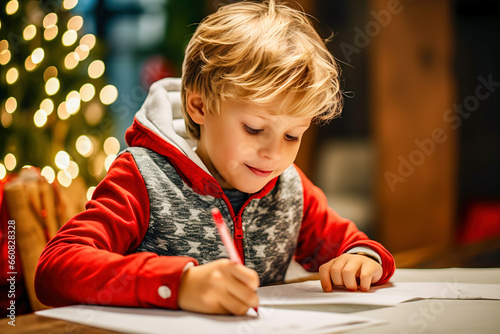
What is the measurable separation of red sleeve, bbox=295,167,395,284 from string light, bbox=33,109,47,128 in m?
1.09

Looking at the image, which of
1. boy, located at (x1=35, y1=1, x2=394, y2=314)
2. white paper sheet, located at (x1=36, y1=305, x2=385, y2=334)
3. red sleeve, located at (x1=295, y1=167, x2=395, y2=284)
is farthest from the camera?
red sleeve, located at (x1=295, y1=167, x2=395, y2=284)

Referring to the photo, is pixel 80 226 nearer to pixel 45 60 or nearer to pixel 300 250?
pixel 300 250

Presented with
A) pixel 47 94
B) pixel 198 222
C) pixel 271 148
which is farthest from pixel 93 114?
pixel 271 148

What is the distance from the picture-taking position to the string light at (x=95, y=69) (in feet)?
6.20

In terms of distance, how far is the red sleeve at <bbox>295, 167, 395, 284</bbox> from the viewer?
3.34ft

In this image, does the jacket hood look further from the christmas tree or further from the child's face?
the christmas tree

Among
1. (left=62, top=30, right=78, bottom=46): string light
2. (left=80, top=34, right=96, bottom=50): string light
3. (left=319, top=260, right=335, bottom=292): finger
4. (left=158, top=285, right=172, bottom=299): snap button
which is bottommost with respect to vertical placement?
(left=319, top=260, right=335, bottom=292): finger

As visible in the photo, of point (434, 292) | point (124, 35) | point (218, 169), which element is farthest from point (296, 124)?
point (124, 35)

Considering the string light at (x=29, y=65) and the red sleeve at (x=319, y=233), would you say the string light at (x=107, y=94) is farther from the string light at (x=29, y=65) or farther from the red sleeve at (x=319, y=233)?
the red sleeve at (x=319, y=233)

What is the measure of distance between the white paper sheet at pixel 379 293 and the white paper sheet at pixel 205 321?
0.09 meters

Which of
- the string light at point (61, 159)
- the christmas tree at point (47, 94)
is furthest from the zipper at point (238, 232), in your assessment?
the string light at point (61, 159)

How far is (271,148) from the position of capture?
0.79 m

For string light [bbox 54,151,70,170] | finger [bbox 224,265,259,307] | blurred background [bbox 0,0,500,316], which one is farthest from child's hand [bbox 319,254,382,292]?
string light [bbox 54,151,70,170]

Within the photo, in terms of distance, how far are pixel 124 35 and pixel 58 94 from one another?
1.81 metres
